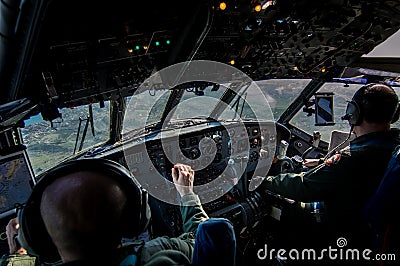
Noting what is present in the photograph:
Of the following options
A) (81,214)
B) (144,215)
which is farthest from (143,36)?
(81,214)

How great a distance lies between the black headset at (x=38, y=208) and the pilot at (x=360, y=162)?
130 centimetres

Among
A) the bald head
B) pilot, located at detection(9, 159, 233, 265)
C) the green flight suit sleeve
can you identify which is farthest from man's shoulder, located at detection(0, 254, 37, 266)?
the green flight suit sleeve

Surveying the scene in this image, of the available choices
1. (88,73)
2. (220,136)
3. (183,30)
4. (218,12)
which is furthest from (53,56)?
(220,136)

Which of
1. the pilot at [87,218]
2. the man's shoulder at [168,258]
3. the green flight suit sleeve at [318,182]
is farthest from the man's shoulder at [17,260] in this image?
the green flight suit sleeve at [318,182]

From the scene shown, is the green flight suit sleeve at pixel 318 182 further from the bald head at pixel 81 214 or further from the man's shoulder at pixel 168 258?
the bald head at pixel 81 214

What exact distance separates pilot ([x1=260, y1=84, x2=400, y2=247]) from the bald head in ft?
4.50

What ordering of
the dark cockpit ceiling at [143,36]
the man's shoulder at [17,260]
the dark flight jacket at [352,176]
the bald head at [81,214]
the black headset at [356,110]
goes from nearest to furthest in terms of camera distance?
the bald head at [81,214] < the man's shoulder at [17,260] < the dark cockpit ceiling at [143,36] < the dark flight jacket at [352,176] < the black headset at [356,110]

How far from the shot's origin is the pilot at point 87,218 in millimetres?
669

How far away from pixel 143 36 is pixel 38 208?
1551 millimetres

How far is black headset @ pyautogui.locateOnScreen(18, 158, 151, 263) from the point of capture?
74cm

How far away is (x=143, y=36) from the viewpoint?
1989mm

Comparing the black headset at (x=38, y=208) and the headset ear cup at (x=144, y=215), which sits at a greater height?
the black headset at (x=38, y=208)

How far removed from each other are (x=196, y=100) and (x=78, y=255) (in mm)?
3365

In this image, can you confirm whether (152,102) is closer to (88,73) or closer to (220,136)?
(220,136)
